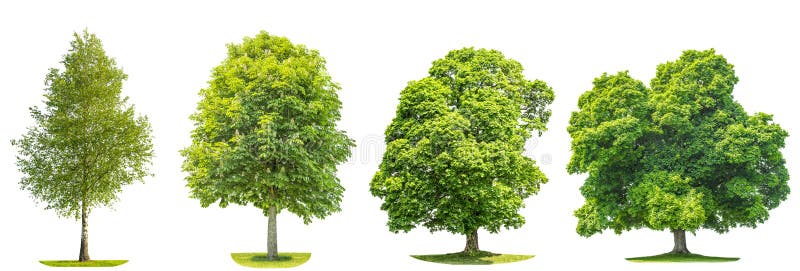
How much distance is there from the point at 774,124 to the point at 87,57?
28.5 meters

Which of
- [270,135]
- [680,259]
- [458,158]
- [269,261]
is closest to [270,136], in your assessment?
[270,135]

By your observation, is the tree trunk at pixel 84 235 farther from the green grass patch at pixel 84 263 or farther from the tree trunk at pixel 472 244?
the tree trunk at pixel 472 244

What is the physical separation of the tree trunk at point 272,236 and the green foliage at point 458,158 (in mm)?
4279

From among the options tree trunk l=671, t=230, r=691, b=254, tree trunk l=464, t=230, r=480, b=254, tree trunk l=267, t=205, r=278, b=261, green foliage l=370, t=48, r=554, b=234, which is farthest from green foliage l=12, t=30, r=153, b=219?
tree trunk l=671, t=230, r=691, b=254

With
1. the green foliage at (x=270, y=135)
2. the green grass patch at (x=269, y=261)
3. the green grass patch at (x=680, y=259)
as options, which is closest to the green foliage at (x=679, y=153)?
the green grass patch at (x=680, y=259)

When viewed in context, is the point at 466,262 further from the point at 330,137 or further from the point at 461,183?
the point at 330,137

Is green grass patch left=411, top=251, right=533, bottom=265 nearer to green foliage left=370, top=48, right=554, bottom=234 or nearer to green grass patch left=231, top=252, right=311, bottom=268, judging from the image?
green foliage left=370, top=48, right=554, bottom=234

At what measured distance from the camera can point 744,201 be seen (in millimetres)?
31484

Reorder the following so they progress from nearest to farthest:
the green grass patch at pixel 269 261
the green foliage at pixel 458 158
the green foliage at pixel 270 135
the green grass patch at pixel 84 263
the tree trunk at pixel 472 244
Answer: the green foliage at pixel 270 135 < the green grass patch at pixel 269 261 < the green grass patch at pixel 84 263 < the green foliage at pixel 458 158 < the tree trunk at pixel 472 244

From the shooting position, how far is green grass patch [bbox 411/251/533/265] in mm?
30969

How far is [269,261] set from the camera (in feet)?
97.6

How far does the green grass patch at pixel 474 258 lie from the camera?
102 feet

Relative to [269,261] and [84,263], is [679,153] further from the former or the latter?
[84,263]

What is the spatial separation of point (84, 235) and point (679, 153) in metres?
24.6
